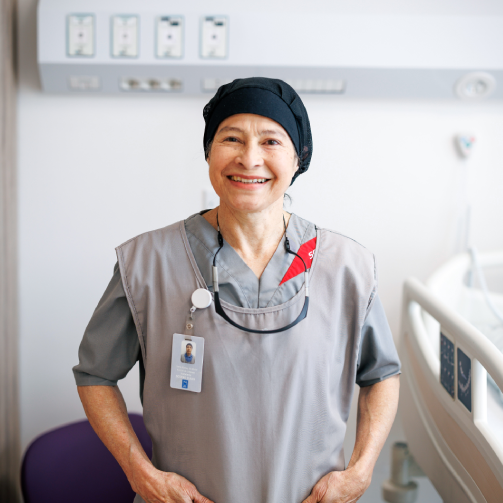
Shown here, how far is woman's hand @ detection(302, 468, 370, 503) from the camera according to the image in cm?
104

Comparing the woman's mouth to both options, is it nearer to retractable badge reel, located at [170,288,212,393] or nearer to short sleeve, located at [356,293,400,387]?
retractable badge reel, located at [170,288,212,393]

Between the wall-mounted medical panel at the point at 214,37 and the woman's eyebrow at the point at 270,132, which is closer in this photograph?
the woman's eyebrow at the point at 270,132

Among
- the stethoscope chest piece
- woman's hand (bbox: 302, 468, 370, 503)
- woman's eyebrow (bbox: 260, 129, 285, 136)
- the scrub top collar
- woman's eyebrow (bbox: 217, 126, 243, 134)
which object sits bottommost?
woman's hand (bbox: 302, 468, 370, 503)

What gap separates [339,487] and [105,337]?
627mm

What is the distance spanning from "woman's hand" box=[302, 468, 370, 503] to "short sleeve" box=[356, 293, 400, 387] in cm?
23

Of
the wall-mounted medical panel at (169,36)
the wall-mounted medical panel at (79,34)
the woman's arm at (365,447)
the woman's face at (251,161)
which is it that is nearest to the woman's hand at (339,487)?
the woman's arm at (365,447)

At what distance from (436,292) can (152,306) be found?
1088 millimetres

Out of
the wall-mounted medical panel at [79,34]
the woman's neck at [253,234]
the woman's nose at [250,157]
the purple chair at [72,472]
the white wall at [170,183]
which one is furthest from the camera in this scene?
the white wall at [170,183]

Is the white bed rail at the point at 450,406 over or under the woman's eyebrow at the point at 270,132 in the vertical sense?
under

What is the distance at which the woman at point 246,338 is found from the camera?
103 centimetres

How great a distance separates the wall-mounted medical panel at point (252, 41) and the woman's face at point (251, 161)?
2.90ft

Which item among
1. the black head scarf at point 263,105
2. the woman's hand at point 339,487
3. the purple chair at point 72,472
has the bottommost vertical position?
the purple chair at point 72,472

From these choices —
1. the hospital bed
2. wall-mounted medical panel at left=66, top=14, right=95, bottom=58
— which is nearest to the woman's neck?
the hospital bed

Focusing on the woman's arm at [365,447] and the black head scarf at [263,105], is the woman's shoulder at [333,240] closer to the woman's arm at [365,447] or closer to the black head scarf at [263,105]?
the black head scarf at [263,105]
